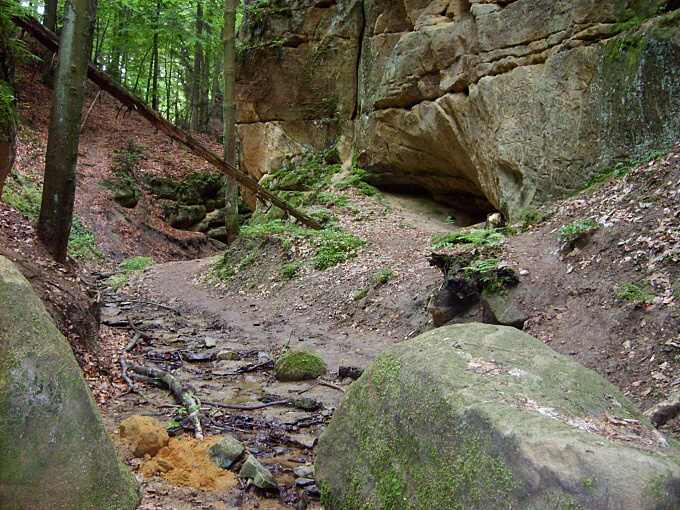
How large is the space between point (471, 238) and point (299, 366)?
4.20 meters

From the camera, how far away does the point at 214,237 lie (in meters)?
22.9

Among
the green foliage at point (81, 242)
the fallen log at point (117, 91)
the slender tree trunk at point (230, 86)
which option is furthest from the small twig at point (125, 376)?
the green foliage at point (81, 242)

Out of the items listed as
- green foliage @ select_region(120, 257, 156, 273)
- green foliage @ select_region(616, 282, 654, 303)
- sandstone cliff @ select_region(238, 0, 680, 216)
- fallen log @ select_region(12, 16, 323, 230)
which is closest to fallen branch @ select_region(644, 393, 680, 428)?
green foliage @ select_region(616, 282, 654, 303)

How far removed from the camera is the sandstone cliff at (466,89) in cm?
901

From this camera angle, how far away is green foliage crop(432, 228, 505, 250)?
29.1 feet

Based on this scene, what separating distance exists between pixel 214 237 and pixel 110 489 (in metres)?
20.8

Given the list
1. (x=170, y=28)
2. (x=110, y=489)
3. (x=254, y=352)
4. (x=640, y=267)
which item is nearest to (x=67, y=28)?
(x=254, y=352)

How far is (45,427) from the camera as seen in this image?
249 cm

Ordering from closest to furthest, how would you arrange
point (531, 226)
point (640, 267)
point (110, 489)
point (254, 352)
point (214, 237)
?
→ point (110, 489)
point (640, 267)
point (254, 352)
point (531, 226)
point (214, 237)

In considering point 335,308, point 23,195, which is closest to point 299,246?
point 335,308

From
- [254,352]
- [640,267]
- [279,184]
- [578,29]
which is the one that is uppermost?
[578,29]

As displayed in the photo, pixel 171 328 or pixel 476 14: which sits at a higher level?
pixel 476 14

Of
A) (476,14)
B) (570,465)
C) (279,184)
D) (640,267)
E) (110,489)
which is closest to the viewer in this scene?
(570,465)

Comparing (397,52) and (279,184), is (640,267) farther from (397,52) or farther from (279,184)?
(279,184)
